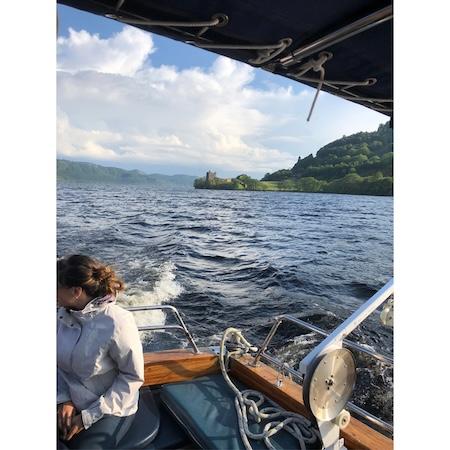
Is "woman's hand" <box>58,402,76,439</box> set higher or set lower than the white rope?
higher

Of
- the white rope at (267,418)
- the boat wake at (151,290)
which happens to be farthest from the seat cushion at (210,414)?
the boat wake at (151,290)

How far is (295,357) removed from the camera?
356 cm

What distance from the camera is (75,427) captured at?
84 centimetres

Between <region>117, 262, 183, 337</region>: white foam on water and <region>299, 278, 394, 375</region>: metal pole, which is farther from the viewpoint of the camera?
<region>117, 262, 183, 337</region>: white foam on water

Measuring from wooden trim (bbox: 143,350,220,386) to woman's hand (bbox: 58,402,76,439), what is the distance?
0.39 m

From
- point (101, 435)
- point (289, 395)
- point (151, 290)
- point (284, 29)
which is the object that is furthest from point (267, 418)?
point (151, 290)

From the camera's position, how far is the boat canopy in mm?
743

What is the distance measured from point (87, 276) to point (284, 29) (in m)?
0.69

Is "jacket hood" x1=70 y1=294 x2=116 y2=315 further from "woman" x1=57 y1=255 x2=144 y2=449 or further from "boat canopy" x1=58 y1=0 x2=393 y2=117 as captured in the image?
"boat canopy" x1=58 y1=0 x2=393 y2=117

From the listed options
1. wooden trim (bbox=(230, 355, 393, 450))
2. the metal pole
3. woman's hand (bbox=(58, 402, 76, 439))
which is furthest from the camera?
wooden trim (bbox=(230, 355, 393, 450))

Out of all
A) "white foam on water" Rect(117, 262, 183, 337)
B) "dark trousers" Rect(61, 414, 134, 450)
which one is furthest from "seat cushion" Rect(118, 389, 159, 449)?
"white foam on water" Rect(117, 262, 183, 337)
